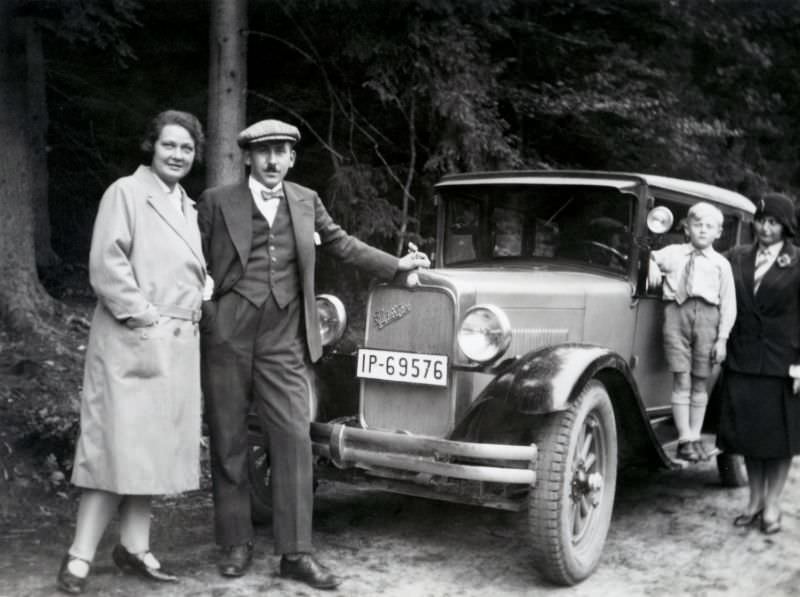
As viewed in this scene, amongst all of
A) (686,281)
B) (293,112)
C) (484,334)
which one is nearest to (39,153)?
(293,112)

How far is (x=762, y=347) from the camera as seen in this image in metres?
4.97

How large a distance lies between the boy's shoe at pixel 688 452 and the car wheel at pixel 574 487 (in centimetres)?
78

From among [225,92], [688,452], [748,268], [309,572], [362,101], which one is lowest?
[309,572]

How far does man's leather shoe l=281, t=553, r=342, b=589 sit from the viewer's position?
3.96 metres

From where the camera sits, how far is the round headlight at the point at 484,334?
415 centimetres

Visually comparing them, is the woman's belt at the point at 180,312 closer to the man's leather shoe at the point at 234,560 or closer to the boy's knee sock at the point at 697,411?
the man's leather shoe at the point at 234,560

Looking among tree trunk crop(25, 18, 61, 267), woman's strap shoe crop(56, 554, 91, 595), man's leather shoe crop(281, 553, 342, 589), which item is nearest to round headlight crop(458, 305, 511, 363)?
man's leather shoe crop(281, 553, 342, 589)

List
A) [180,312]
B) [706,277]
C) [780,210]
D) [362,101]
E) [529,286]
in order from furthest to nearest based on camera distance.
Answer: [362,101] → [706,277] → [780,210] → [529,286] → [180,312]

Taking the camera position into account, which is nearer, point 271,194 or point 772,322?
point 271,194

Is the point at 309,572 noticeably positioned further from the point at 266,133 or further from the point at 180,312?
the point at 266,133

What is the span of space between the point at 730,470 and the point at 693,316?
4.51ft

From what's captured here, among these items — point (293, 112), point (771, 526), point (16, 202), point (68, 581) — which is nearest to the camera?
point (68, 581)

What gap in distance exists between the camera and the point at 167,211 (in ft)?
12.6

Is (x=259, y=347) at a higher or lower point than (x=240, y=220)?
lower
